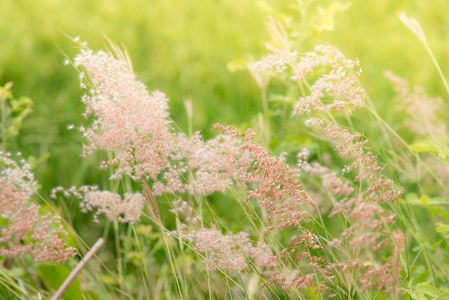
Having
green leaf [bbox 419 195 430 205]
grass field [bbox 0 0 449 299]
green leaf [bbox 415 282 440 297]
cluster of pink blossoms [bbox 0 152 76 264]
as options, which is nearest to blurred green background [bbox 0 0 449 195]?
grass field [bbox 0 0 449 299]

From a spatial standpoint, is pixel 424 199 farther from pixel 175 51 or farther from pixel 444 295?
pixel 175 51

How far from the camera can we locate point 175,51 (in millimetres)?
3574

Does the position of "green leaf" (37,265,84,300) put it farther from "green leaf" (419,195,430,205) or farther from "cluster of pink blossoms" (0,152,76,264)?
"green leaf" (419,195,430,205)

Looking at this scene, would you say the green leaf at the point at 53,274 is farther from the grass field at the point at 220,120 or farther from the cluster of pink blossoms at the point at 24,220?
the cluster of pink blossoms at the point at 24,220

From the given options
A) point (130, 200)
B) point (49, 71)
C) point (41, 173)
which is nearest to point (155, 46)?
point (49, 71)

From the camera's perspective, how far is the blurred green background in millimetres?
2787

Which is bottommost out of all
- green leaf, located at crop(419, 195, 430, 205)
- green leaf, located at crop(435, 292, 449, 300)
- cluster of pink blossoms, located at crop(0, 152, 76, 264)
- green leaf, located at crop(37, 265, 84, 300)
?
green leaf, located at crop(435, 292, 449, 300)

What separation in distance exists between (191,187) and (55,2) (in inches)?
129

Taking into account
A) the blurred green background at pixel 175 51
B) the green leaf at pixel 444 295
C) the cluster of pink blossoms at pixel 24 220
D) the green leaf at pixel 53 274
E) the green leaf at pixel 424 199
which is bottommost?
the green leaf at pixel 444 295

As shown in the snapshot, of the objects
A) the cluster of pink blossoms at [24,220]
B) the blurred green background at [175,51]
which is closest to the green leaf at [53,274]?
the cluster of pink blossoms at [24,220]

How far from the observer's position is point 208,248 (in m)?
1.24

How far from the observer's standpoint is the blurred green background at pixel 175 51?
279cm

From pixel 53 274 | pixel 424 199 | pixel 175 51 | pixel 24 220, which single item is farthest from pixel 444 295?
pixel 175 51

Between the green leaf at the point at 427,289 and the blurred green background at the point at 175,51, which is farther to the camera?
the blurred green background at the point at 175,51
